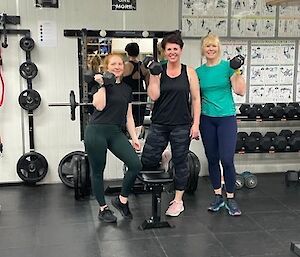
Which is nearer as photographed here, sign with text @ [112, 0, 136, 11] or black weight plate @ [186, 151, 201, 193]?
black weight plate @ [186, 151, 201, 193]

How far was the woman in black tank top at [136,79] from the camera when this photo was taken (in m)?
4.43

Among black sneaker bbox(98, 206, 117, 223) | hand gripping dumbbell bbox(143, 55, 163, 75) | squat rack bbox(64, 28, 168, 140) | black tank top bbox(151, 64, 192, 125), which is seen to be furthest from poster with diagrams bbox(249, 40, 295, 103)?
black sneaker bbox(98, 206, 117, 223)

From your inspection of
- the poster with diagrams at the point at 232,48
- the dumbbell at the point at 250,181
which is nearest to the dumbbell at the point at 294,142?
the dumbbell at the point at 250,181

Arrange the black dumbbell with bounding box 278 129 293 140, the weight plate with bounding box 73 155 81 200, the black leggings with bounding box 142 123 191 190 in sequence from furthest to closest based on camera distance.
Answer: the black dumbbell with bounding box 278 129 293 140
the weight plate with bounding box 73 155 81 200
the black leggings with bounding box 142 123 191 190

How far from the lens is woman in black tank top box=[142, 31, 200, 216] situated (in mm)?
3338

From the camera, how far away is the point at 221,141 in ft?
11.6

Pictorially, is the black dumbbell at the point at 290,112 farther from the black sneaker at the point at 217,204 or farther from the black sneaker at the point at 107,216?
the black sneaker at the point at 107,216

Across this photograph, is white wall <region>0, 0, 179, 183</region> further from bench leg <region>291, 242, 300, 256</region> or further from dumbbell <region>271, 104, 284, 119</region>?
bench leg <region>291, 242, 300, 256</region>

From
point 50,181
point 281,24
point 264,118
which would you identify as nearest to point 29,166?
point 50,181

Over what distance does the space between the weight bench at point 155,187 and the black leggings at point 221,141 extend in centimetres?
49

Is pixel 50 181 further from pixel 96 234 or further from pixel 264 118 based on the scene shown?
pixel 264 118

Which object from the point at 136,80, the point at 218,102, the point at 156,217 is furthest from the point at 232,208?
the point at 136,80

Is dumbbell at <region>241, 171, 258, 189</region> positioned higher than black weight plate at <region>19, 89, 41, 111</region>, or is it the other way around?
black weight plate at <region>19, 89, 41, 111</region>

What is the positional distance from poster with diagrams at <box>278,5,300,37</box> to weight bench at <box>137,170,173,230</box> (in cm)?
258
